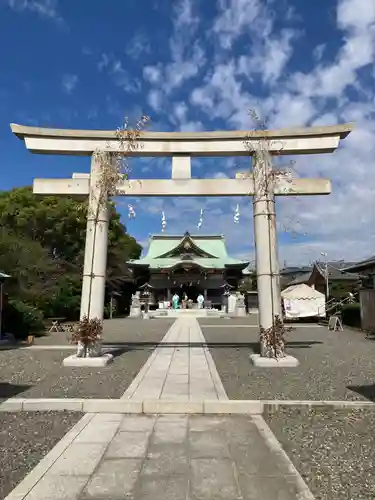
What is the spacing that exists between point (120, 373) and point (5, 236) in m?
14.4

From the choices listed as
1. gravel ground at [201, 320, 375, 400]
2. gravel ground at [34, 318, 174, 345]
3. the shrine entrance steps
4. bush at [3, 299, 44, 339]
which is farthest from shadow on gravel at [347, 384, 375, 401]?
the shrine entrance steps

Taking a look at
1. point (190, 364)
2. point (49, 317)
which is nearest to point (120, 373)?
point (190, 364)

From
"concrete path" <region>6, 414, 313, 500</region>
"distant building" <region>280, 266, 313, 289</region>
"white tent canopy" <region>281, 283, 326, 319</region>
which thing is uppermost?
"distant building" <region>280, 266, 313, 289</region>

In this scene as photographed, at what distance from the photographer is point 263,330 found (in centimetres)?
941

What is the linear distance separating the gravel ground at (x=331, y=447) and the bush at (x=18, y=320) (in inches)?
534

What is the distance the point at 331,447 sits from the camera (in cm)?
432

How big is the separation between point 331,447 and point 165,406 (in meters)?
2.31

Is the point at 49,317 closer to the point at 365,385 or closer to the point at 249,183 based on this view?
the point at 249,183

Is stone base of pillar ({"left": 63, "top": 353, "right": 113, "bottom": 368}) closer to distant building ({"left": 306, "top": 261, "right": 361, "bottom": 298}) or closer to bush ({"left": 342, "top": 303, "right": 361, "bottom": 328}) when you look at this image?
bush ({"left": 342, "top": 303, "right": 361, "bottom": 328})

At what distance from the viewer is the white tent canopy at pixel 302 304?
2642 centimetres

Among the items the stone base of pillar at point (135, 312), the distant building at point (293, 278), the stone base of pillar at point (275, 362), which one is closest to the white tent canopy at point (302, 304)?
the distant building at point (293, 278)

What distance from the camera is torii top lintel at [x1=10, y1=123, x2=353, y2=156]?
9812 mm

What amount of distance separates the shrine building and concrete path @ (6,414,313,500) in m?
34.8

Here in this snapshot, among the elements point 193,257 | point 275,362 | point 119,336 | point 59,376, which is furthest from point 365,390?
point 193,257
